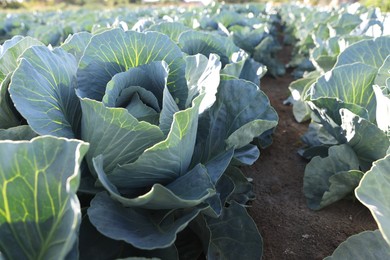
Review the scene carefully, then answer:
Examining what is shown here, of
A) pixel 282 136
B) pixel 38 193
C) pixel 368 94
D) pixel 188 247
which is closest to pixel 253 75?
pixel 368 94

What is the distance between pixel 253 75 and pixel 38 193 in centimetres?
169

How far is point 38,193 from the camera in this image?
3.12 ft

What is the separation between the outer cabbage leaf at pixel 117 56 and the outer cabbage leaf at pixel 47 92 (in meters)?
0.06

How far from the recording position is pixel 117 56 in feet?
4.87

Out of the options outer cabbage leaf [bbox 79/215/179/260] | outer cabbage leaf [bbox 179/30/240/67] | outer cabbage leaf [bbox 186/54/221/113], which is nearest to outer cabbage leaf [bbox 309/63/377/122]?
outer cabbage leaf [bbox 179/30/240/67]

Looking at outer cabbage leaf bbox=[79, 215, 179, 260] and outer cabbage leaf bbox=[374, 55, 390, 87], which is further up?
outer cabbage leaf bbox=[374, 55, 390, 87]

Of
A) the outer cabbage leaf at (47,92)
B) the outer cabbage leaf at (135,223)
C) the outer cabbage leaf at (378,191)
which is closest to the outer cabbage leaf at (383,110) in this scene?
the outer cabbage leaf at (378,191)

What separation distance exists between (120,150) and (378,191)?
2.69ft

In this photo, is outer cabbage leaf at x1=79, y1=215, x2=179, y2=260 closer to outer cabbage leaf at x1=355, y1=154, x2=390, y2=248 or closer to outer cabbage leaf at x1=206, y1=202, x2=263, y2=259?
outer cabbage leaf at x1=206, y1=202, x2=263, y2=259

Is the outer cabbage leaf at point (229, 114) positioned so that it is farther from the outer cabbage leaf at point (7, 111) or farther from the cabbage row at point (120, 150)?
the outer cabbage leaf at point (7, 111)

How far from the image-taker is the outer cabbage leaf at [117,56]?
143 centimetres

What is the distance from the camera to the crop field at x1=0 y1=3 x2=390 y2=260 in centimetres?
97

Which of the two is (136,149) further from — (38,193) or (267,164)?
(267,164)

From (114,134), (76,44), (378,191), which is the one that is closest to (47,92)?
(114,134)
